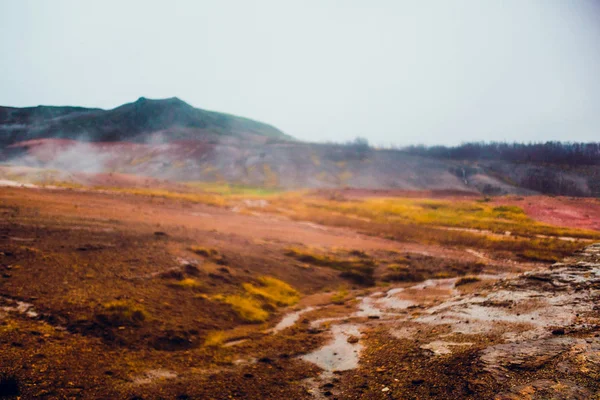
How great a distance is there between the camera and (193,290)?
46.8 ft

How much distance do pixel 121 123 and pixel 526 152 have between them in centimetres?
13325

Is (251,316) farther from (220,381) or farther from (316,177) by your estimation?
(316,177)

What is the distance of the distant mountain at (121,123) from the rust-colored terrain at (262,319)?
95.3 m

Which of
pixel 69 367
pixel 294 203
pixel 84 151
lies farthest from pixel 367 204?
pixel 84 151

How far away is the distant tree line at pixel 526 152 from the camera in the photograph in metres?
24.8

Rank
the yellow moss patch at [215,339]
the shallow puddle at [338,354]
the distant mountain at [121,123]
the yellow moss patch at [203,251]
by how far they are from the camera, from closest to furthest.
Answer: the shallow puddle at [338,354] < the yellow moss patch at [215,339] < the yellow moss patch at [203,251] < the distant mountain at [121,123]

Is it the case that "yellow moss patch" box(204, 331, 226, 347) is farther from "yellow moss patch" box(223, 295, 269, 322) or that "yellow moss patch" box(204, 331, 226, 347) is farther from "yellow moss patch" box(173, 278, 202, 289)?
"yellow moss patch" box(173, 278, 202, 289)

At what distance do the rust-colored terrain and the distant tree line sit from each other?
414 centimetres

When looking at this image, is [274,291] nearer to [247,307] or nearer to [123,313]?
[247,307]

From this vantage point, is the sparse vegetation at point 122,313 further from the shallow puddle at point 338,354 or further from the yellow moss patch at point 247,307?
the shallow puddle at point 338,354

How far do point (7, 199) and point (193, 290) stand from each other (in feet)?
60.1

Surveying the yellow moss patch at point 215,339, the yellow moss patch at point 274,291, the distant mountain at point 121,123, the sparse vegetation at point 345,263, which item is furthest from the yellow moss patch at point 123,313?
the distant mountain at point 121,123

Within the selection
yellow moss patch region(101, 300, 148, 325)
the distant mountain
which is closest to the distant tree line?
yellow moss patch region(101, 300, 148, 325)

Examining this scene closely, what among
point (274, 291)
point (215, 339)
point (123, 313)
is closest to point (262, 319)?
point (215, 339)
